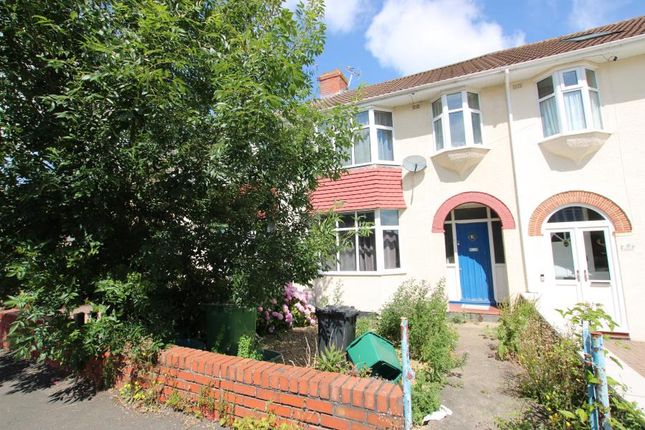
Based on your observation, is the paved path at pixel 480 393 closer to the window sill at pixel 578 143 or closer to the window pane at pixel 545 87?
the window sill at pixel 578 143

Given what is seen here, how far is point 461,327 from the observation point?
8312mm

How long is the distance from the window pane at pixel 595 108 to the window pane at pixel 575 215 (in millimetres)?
2030

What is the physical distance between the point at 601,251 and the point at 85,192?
10.3 m

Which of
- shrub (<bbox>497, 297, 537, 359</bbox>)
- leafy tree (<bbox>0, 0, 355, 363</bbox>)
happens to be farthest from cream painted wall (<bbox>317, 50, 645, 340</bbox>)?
leafy tree (<bbox>0, 0, 355, 363</bbox>)

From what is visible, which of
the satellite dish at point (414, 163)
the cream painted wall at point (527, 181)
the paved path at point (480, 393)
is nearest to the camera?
the paved path at point (480, 393)

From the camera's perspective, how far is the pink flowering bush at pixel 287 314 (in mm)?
7109

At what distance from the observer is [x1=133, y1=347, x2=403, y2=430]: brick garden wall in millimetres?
2666

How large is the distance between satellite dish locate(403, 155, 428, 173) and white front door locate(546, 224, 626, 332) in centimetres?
366

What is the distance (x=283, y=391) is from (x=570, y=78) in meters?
9.86

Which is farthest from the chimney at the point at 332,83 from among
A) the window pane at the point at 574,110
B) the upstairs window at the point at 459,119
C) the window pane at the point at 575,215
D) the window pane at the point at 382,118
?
the window pane at the point at 575,215

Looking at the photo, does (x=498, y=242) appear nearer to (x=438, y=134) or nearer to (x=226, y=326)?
(x=438, y=134)

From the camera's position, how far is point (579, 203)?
829 centimetres

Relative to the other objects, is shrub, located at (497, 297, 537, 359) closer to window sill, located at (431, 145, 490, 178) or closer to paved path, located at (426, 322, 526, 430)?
paved path, located at (426, 322, 526, 430)

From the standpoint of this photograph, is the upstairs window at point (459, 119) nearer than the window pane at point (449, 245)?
Yes
